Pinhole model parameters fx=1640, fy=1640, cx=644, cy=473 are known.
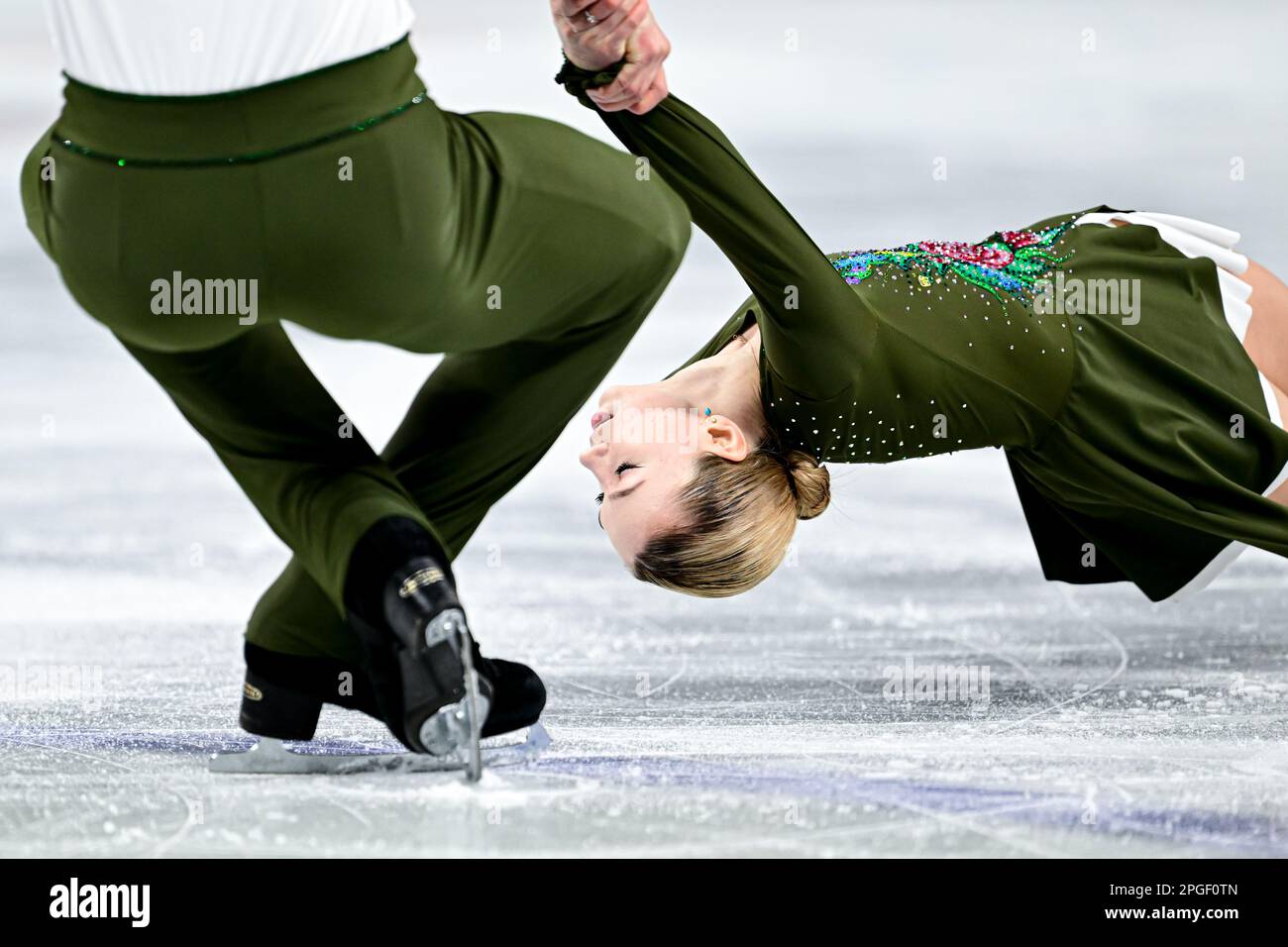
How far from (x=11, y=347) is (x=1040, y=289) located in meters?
3.35

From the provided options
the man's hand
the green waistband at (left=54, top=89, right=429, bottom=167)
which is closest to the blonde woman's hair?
A: the man's hand

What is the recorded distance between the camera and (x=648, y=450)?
2.80 meters

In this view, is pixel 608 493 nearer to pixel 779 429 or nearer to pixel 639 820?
pixel 779 429

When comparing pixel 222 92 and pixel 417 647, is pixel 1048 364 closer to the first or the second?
pixel 417 647

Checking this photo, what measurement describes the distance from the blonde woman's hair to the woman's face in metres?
0.02

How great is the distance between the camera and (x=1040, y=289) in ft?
10.0

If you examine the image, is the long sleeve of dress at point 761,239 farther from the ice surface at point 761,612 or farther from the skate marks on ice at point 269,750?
the skate marks on ice at point 269,750

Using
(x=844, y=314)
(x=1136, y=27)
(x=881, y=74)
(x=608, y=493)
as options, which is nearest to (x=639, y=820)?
(x=608, y=493)

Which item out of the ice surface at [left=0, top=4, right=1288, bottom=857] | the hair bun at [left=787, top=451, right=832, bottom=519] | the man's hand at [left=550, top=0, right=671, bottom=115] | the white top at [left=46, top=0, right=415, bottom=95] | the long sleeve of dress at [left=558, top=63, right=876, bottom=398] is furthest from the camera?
the hair bun at [left=787, top=451, right=832, bottom=519]

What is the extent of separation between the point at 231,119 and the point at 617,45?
0.55 meters

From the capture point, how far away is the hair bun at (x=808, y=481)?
2.90 m

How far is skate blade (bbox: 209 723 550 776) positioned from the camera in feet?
9.16

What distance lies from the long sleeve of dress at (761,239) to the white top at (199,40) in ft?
1.42

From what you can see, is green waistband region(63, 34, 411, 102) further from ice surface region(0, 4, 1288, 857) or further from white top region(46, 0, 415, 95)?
ice surface region(0, 4, 1288, 857)
